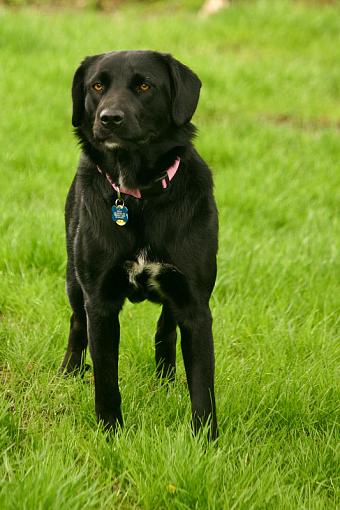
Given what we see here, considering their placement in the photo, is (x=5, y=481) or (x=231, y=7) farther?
(x=231, y=7)

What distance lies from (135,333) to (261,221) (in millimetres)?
2201

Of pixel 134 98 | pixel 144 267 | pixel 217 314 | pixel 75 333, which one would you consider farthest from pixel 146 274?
pixel 217 314

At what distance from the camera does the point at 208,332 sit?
3104 mm

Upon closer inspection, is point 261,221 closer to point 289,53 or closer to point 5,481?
point 5,481

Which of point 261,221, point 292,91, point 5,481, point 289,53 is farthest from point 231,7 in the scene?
point 5,481

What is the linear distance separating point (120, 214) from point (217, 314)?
1438 mm

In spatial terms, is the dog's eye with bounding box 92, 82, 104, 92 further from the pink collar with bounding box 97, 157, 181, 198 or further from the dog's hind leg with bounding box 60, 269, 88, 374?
the dog's hind leg with bounding box 60, 269, 88, 374

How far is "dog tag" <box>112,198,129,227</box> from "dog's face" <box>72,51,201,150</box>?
23 cm

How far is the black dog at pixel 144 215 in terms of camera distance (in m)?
3.04

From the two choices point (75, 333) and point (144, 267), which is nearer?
point (144, 267)

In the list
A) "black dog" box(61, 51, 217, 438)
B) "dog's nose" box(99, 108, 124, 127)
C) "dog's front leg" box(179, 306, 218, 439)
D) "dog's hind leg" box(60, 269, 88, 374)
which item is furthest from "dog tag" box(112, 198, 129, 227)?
"dog's hind leg" box(60, 269, 88, 374)

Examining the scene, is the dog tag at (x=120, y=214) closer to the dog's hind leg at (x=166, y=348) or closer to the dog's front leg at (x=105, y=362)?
the dog's front leg at (x=105, y=362)

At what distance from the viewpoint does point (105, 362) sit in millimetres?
3160

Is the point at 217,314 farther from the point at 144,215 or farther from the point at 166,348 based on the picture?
the point at 144,215
